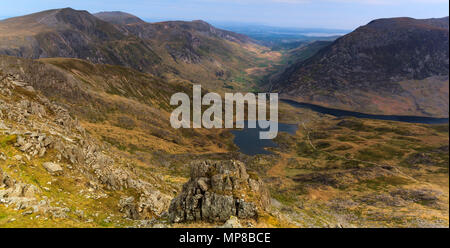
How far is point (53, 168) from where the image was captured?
3244 cm

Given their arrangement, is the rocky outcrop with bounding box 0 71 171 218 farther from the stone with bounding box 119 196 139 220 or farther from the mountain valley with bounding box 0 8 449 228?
the stone with bounding box 119 196 139 220

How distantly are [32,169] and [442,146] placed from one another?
16588cm

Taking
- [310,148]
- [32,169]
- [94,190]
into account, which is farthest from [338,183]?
[32,169]

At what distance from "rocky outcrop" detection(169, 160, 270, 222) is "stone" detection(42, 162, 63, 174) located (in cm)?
1716

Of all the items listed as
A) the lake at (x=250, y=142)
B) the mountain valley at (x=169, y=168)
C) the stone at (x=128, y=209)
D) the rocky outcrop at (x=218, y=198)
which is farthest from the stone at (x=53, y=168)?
the lake at (x=250, y=142)

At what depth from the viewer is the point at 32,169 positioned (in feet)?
97.1

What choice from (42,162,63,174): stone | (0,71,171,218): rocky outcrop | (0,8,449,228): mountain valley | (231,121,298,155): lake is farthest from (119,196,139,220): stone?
(231,121,298,155): lake

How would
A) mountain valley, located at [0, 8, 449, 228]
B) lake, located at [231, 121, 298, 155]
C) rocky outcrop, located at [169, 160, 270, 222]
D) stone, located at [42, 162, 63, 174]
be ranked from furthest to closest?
lake, located at [231, 121, 298, 155] → stone, located at [42, 162, 63, 174] → mountain valley, located at [0, 8, 449, 228] → rocky outcrop, located at [169, 160, 270, 222]

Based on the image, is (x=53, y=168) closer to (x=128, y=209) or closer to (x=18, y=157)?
(x=18, y=157)

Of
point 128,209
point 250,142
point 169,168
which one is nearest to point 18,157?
point 128,209

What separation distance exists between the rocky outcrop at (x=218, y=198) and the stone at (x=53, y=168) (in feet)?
56.3

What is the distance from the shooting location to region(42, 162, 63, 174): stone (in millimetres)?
31934

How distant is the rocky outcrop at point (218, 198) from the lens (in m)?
27.2

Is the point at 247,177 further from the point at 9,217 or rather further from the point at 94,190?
the point at 9,217
